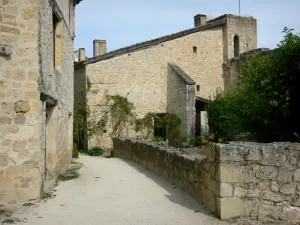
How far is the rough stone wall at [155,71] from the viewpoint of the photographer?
15782 millimetres

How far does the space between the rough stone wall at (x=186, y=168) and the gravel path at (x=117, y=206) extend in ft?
0.55

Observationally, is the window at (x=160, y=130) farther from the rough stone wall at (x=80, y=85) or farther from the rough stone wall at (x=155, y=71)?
the rough stone wall at (x=80, y=85)

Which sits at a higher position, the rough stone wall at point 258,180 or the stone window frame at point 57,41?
the stone window frame at point 57,41

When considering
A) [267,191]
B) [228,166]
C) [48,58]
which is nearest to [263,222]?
[267,191]

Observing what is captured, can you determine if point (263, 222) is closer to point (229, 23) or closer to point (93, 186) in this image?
point (93, 186)

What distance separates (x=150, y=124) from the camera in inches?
658

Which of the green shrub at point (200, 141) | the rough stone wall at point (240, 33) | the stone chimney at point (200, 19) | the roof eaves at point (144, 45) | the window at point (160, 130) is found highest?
the stone chimney at point (200, 19)

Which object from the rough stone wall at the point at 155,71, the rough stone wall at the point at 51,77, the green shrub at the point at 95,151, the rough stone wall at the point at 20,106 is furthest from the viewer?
the rough stone wall at the point at 155,71

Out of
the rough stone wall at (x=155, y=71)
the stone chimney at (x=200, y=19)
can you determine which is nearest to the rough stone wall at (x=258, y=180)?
the rough stone wall at (x=155, y=71)

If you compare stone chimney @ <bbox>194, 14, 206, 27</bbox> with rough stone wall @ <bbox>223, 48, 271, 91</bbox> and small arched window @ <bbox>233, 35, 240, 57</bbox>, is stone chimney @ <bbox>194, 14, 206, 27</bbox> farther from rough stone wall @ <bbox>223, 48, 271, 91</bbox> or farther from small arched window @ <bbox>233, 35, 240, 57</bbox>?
rough stone wall @ <bbox>223, 48, 271, 91</bbox>

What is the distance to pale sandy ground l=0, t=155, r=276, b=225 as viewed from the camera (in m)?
4.86

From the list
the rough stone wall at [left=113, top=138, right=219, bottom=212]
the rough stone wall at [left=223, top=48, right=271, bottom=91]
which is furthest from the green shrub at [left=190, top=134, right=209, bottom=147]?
the rough stone wall at [left=113, top=138, right=219, bottom=212]

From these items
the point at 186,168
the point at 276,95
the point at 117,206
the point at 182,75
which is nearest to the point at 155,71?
the point at 182,75

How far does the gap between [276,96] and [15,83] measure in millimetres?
6305
